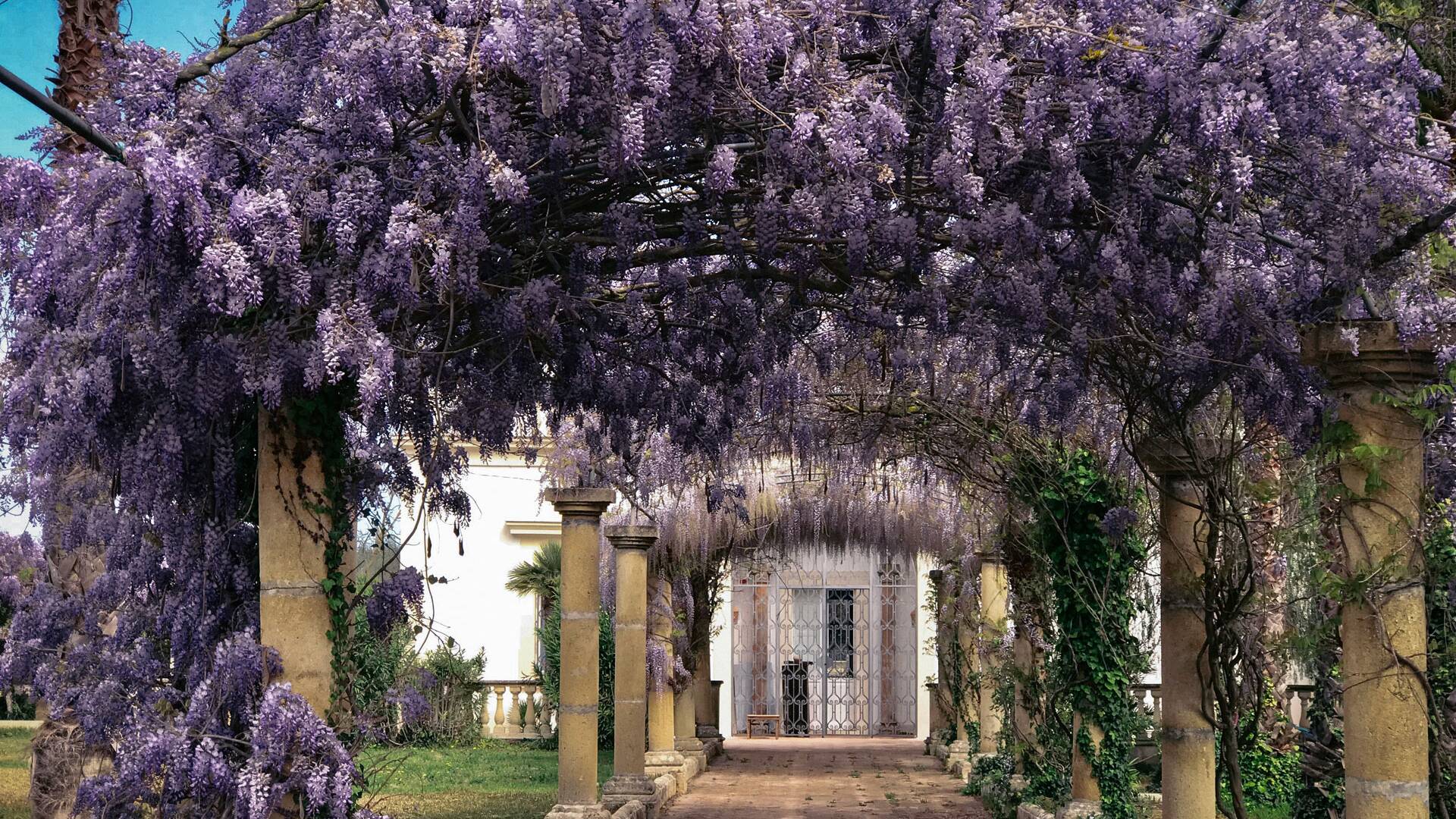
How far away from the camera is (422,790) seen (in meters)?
14.0

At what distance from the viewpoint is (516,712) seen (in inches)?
829

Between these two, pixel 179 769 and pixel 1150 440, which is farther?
pixel 1150 440

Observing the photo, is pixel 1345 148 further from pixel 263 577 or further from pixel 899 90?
pixel 263 577

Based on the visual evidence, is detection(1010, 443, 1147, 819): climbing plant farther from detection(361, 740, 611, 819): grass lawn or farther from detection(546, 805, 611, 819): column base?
detection(361, 740, 611, 819): grass lawn

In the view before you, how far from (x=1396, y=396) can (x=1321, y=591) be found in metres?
0.62

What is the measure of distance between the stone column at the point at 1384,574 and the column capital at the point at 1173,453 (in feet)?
4.17

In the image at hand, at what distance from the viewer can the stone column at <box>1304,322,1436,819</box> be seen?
14.0 ft

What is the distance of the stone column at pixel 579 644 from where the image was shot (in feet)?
30.3

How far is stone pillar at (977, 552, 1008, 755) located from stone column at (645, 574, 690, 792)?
9.47ft

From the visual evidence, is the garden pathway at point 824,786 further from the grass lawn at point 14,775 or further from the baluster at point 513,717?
the grass lawn at point 14,775

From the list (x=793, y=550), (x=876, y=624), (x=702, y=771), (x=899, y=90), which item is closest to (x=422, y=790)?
(x=702, y=771)

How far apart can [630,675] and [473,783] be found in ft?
14.6

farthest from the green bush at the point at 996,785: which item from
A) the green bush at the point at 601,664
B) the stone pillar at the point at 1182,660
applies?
the green bush at the point at 601,664

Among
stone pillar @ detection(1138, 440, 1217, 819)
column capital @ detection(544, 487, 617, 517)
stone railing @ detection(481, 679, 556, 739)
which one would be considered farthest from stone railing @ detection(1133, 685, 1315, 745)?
stone railing @ detection(481, 679, 556, 739)
